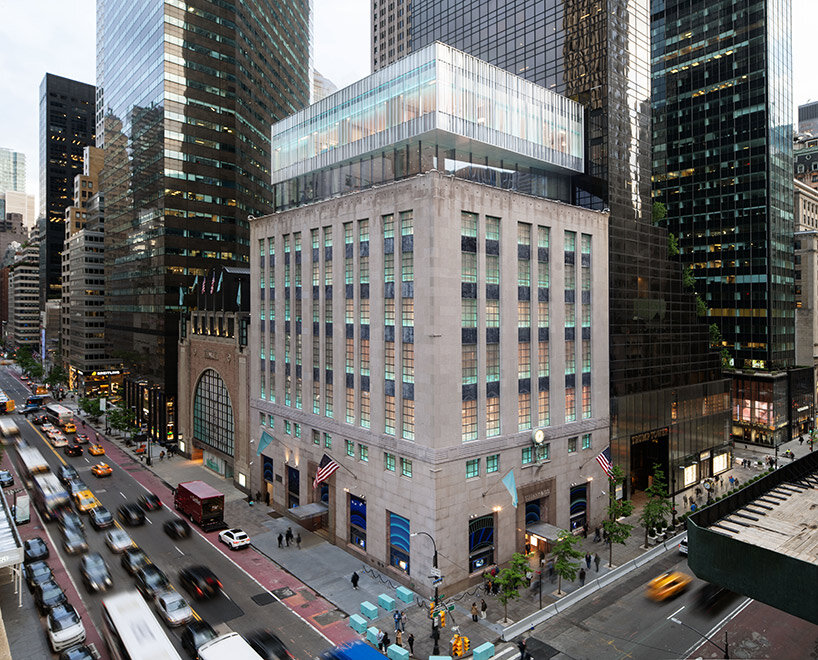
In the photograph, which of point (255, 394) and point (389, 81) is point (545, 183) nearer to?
point (389, 81)

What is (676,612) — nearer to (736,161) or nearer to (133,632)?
(133,632)

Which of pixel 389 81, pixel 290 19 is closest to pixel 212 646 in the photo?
pixel 389 81

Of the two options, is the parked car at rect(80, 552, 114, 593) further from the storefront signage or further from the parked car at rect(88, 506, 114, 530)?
the storefront signage

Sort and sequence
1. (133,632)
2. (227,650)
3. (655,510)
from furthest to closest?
(655,510), (133,632), (227,650)

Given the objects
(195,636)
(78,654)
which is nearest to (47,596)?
(78,654)

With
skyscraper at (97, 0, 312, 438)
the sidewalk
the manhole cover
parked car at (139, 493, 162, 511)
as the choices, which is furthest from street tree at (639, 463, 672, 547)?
skyscraper at (97, 0, 312, 438)

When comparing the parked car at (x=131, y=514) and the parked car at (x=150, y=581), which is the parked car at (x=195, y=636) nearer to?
the parked car at (x=150, y=581)

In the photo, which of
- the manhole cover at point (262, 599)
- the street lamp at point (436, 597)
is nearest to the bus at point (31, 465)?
the manhole cover at point (262, 599)
